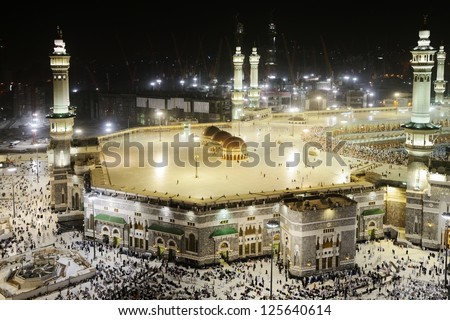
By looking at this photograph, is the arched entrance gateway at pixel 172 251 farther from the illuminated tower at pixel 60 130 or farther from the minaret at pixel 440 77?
the minaret at pixel 440 77

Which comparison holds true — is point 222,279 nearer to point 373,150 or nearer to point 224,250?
point 224,250

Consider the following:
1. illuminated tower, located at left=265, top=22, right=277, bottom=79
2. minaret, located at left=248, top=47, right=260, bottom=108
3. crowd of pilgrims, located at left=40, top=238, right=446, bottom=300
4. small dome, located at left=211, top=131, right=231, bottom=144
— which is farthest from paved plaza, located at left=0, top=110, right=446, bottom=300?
illuminated tower, located at left=265, top=22, right=277, bottom=79

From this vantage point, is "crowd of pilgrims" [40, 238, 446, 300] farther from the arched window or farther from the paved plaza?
the arched window

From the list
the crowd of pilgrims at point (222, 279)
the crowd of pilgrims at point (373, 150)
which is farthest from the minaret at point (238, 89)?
the crowd of pilgrims at point (222, 279)

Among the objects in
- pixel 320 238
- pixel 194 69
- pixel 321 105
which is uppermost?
pixel 194 69

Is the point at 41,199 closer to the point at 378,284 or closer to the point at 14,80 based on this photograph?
the point at 378,284

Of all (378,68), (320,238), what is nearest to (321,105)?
(378,68)
